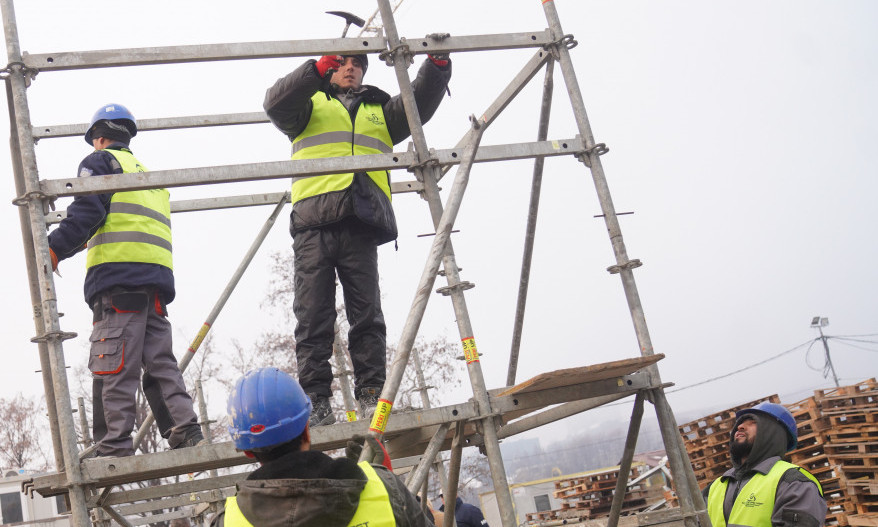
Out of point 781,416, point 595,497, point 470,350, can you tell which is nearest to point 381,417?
point 470,350

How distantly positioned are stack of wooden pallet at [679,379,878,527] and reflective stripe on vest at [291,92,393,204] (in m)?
8.34

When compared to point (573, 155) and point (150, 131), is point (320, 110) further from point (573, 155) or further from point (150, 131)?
point (150, 131)

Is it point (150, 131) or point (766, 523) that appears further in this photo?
point (150, 131)

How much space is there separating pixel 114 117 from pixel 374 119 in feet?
5.31

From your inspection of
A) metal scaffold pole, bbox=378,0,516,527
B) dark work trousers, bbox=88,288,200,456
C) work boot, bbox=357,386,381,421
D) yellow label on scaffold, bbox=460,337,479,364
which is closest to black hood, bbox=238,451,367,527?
metal scaffold pole, bbox=378,0,516,527

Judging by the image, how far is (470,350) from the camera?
4258 mm

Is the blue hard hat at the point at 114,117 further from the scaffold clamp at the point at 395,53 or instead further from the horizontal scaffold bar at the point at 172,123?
the scaffold clamp at the point at 395,53

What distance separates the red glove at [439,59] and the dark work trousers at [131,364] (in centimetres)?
215

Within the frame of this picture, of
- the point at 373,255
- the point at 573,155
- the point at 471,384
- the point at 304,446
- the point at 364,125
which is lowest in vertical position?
the point at 304,446

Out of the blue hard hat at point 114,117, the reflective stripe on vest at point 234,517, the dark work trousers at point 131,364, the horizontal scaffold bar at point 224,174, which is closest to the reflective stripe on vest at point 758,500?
the horizontal scaffold bar at point 224,174

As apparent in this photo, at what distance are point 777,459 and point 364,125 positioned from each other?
3.08m

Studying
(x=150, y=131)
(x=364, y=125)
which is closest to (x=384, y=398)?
(x=364, y=125)

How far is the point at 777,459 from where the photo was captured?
4664mm

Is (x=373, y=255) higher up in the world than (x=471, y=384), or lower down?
higher up
